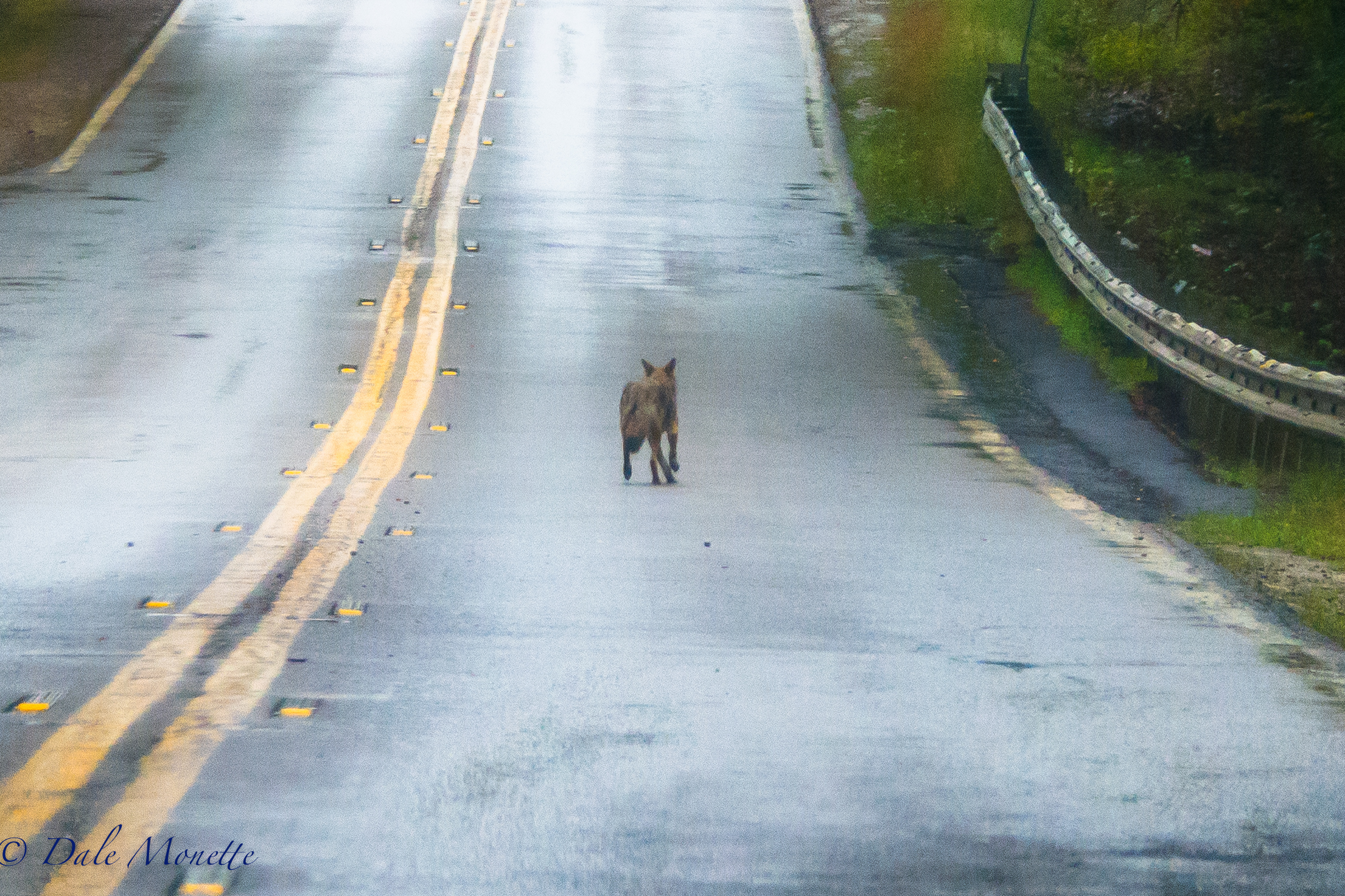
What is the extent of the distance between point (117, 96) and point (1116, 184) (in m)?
17.4

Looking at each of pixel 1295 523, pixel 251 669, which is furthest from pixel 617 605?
pixel 1295 523

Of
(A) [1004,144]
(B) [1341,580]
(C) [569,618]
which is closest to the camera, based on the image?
(C) [569,618]

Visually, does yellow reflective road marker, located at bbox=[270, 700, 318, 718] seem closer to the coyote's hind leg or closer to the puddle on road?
the coyote's hind leg

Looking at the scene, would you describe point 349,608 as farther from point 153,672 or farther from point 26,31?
point 26,31

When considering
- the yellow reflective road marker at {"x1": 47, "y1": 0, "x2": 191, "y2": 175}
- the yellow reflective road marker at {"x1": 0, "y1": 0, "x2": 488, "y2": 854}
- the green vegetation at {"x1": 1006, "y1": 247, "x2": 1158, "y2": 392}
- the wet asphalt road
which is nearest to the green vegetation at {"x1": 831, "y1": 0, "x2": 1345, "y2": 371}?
the green vegetation at {"x1": 1006, "y1": 247, "x2": 1158, "y2": 392}

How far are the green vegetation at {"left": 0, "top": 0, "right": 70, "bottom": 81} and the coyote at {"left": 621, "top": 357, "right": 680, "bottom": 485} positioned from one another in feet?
66.0

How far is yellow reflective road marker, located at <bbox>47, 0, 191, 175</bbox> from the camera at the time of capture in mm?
23844

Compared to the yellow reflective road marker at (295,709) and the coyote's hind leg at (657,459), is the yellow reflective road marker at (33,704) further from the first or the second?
the coyote's hind leg at (657,459)

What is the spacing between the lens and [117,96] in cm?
2720

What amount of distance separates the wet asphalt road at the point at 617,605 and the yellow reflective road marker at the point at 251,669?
9 centimetres

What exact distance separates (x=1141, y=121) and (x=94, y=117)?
57.0 feet

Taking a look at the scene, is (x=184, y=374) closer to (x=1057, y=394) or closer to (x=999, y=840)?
(x=1057, y=394)

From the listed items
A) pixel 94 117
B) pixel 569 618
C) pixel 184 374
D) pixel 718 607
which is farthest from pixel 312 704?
pixel 94 117

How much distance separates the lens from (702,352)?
1634cm
